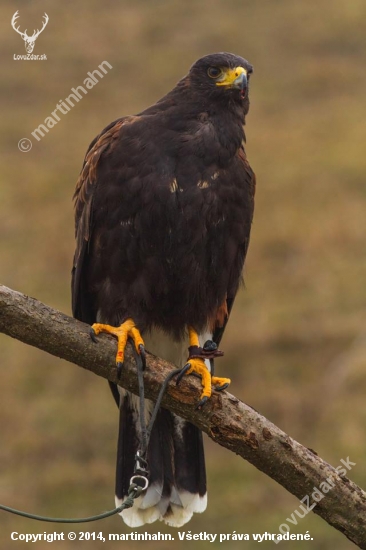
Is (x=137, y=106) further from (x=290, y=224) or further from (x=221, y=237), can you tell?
(x=221, y=237)

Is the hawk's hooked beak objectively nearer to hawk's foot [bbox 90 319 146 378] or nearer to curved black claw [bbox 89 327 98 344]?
hawk's foot [bbox 90 319 146 378]

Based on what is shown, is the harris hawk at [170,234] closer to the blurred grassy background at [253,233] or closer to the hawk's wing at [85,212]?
the hawk's wing at [85,212]

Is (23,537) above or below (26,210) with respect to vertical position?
below

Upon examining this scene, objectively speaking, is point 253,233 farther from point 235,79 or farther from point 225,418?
point 225,418

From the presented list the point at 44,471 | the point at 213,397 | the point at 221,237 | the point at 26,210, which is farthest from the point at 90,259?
the point at 26,210

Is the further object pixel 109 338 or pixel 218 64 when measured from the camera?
pixel 218 64

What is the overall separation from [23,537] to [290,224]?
729 cm

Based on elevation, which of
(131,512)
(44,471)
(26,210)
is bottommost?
(131,512)

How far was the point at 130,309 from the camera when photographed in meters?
5.38

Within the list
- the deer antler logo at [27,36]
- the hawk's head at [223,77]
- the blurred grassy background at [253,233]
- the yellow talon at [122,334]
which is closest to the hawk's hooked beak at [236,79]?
the hawk's head at [223,77]

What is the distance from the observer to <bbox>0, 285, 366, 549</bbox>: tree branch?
176 inches

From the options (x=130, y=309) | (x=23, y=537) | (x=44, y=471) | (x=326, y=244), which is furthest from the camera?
(x=326, y=244)

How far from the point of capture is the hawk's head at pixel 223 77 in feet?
18.0

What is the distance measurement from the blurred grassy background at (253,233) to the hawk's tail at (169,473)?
3.20m
